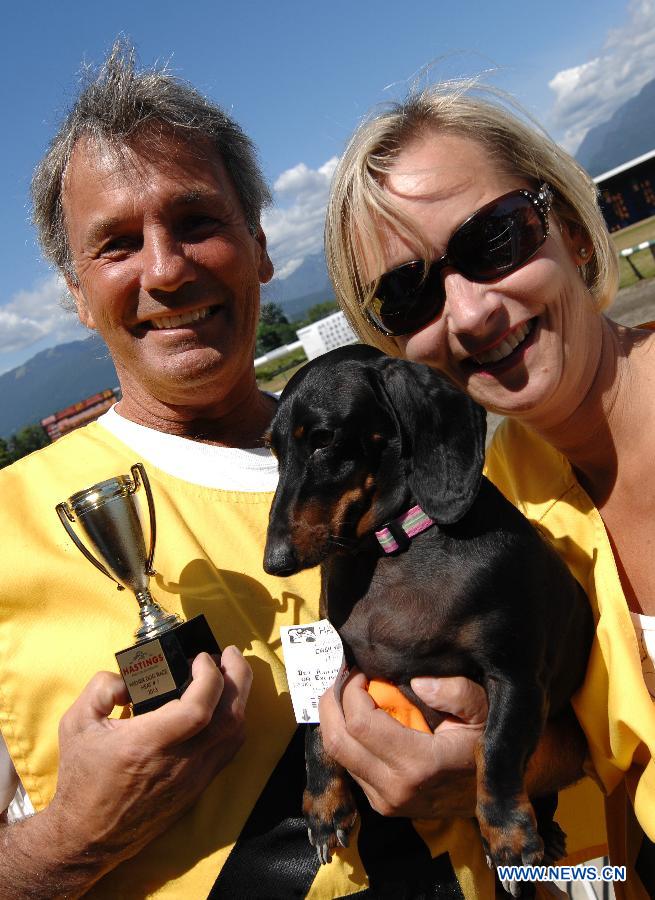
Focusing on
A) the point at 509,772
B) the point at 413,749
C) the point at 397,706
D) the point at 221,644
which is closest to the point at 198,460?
the point at 221,644

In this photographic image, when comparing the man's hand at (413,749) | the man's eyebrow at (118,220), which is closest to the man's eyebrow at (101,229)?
the man's eyebrow at (118,220)

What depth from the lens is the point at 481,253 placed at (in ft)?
6.71

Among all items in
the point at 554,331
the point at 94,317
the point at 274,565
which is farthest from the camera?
the point at 94,317

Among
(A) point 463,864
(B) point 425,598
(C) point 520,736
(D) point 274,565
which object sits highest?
(D) point 274,565

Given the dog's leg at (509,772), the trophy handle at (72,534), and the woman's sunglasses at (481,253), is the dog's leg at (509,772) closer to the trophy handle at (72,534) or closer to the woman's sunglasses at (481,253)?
the trophy handle at (72,534)

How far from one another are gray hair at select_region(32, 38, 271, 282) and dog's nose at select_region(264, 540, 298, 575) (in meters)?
1.27

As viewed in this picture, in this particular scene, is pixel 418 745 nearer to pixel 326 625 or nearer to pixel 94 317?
pixel 326 625

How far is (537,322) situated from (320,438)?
2.48ft

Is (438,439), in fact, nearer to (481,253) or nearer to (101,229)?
(481,253)

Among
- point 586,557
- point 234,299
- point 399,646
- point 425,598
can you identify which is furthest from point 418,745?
point 234,299

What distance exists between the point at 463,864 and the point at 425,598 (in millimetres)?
688

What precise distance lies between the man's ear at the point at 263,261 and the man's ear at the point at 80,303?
62 cm

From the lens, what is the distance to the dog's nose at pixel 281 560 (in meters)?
1.64

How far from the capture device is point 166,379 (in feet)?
6.98
